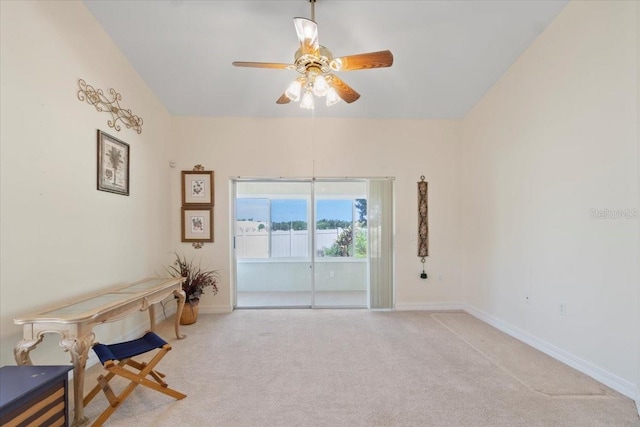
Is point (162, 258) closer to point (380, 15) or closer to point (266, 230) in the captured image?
point (266, 230)

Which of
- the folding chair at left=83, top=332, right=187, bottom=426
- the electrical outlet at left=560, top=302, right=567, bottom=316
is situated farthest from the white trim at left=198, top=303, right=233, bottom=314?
the electrical outlet at left=560, top=302, right=567, bottom=316

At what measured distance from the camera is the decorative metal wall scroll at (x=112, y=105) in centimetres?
259

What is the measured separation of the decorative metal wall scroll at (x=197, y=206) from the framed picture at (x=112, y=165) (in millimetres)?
1040

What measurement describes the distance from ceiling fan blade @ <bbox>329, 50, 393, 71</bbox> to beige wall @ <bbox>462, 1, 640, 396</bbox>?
5.91 feet

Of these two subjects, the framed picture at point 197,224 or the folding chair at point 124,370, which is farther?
→ the framed picture at point 197,224

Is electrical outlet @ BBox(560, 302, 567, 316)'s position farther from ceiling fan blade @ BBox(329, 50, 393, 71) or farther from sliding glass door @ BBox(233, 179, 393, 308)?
ceiling fan blade @ BBox(329, 50, 393, 71)

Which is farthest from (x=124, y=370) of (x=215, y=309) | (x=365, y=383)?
(x=215, y=309)

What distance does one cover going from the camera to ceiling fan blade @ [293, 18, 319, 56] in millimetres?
1889

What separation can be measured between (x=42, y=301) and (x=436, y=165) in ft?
15.4

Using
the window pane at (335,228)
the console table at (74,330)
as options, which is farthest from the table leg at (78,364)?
the window pane at (335,228)

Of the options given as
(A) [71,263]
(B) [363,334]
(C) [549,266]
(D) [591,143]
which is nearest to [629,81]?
(D) [591,143]

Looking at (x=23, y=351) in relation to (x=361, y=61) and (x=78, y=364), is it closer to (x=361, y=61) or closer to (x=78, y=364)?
(x=78, y=364)

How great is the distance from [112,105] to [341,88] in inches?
94.6

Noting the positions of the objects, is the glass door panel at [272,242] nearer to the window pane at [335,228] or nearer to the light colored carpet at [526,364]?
the window pane at [335,228]
